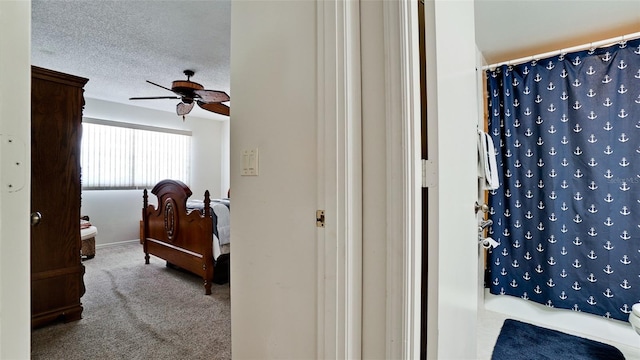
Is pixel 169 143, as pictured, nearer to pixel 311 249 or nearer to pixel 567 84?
pixel 311 249

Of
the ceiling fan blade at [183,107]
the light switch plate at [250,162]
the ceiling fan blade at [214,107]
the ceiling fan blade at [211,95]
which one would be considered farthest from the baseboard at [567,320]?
the ceiling fan blade at [183,107]

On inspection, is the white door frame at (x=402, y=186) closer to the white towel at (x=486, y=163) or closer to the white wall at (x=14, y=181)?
the white wall at (x=14, y=181)

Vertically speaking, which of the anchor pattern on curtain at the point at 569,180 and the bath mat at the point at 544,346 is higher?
the anchor pattern on curtain at the point at 569,180

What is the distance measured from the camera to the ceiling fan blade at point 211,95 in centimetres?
300

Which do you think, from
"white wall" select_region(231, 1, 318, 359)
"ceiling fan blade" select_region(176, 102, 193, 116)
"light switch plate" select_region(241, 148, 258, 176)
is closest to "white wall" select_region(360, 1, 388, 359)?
"white wall" select_region(231, 1, 318, 359)

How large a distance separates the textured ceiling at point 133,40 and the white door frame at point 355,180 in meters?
1.51

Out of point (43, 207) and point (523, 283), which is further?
point (523, 283)

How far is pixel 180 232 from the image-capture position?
2.95 metres

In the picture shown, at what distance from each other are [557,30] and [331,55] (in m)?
2.18

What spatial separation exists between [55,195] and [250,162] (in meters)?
1.81

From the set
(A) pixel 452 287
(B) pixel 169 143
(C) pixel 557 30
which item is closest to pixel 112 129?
(B) pixel 169 143

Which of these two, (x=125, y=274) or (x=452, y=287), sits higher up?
(x=452, y=287)

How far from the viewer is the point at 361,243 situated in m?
0.93

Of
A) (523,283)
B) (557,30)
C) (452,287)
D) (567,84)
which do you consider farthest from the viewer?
(523,283)
